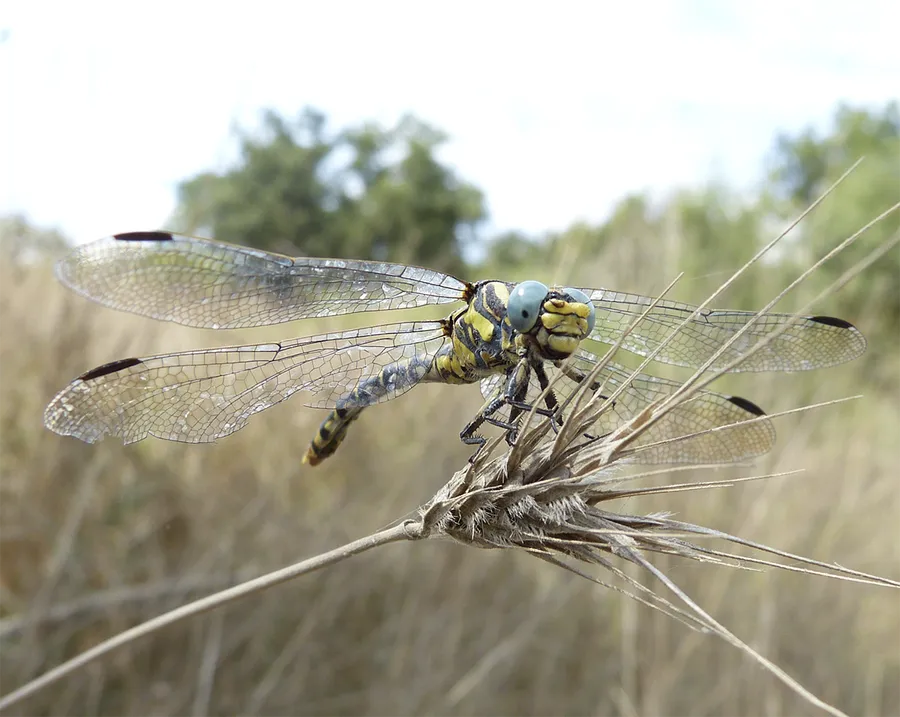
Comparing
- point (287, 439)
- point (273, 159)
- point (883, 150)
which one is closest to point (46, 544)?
point (287, 439)

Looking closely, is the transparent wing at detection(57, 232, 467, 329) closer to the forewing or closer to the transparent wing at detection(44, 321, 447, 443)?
the transparent wing at detection(44, 321, 447, 443)

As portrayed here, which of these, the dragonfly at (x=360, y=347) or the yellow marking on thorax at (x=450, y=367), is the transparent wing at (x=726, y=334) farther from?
the yellow marking on thorax at (x=450, y=367)

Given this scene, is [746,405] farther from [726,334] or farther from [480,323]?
[480,323]

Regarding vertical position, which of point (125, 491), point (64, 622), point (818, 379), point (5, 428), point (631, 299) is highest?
point (818, 379)

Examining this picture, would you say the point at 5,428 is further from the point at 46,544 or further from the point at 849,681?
the point at 849,681

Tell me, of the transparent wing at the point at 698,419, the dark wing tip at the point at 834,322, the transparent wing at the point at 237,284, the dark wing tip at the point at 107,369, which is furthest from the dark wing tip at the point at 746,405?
the dark wing tip at the point at 107,369

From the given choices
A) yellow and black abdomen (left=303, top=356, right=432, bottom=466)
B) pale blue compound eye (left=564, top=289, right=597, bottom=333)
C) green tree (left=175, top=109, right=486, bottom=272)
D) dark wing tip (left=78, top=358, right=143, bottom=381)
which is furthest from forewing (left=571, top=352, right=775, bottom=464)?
green tree (left=175, top=109, right=486, bottom=272)

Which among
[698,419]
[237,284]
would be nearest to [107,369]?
[237,284]
